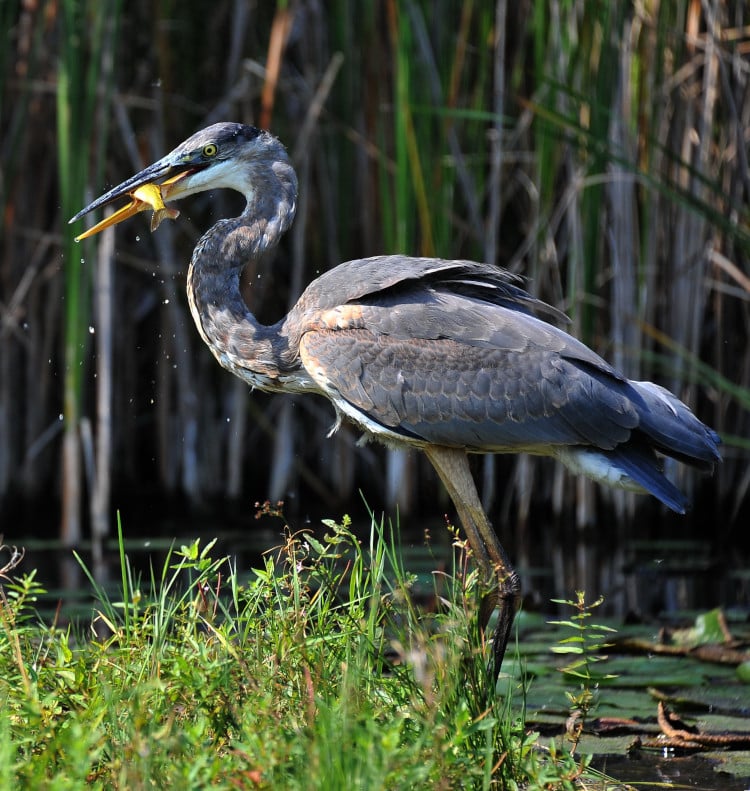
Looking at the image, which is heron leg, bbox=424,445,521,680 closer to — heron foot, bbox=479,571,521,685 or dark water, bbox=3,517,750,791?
heron foot, bbox=479,571,521,685

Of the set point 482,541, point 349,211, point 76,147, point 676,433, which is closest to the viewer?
point 676,433

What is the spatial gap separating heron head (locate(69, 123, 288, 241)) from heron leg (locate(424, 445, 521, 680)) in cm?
121

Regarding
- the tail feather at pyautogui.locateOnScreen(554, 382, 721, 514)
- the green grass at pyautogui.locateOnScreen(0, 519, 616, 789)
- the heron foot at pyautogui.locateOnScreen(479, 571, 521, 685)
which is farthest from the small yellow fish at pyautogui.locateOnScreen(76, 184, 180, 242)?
the heron foot at pyautogui.locateOnScreen(479, 571, 521, 685)

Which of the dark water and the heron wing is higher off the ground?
the heron wing

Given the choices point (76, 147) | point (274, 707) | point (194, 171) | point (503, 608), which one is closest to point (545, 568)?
point (503, 608)

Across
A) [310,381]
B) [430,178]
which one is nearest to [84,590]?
[310,381]

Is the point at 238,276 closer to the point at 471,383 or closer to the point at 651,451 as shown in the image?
the point at 471,383

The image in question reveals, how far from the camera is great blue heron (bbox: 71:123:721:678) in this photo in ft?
13.4

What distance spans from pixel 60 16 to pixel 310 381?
340 centimetres

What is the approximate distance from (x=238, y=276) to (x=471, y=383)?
922mm

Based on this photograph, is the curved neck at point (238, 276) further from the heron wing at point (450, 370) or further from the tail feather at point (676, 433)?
the tail feather at point (676, 433)

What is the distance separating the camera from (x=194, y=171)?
447 centimetres

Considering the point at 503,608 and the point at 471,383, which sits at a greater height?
the point at 471,383

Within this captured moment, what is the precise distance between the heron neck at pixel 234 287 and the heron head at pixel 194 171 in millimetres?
138
